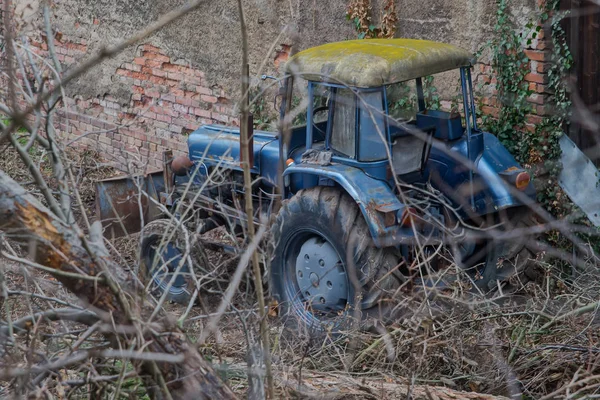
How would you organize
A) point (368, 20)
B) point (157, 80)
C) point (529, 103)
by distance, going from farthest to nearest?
1. point (157, 80)
2. point (368, 20)
3. point (529, 103)

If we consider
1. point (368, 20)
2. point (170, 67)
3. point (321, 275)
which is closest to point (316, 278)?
point (321, 275)

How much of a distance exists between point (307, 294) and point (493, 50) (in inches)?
108

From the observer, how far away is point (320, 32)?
783cm

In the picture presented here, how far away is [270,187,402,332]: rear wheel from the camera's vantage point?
4836mm

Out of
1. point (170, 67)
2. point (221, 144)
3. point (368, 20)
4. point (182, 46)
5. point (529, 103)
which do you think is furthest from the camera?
point (170, 67)

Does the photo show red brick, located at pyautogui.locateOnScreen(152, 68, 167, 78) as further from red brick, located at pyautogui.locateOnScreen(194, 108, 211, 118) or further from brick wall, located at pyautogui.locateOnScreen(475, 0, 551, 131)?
brick wall, located at pyautogui.locateOnScreen(475, 0, 551, 131)

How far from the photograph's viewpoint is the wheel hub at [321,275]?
5117 millimetres

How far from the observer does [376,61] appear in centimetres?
491

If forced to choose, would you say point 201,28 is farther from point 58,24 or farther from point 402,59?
point 402,59

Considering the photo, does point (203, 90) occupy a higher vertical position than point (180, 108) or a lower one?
higher

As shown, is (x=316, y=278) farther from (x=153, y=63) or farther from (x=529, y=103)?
(x=153, y=63)

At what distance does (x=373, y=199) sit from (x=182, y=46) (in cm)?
477

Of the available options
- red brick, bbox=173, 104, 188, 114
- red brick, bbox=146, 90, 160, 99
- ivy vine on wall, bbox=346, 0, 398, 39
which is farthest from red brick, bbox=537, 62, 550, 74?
red brick, bbox=146, 90, 160, 99

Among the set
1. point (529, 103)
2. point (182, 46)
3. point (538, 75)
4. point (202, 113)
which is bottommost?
point (202, 113)
